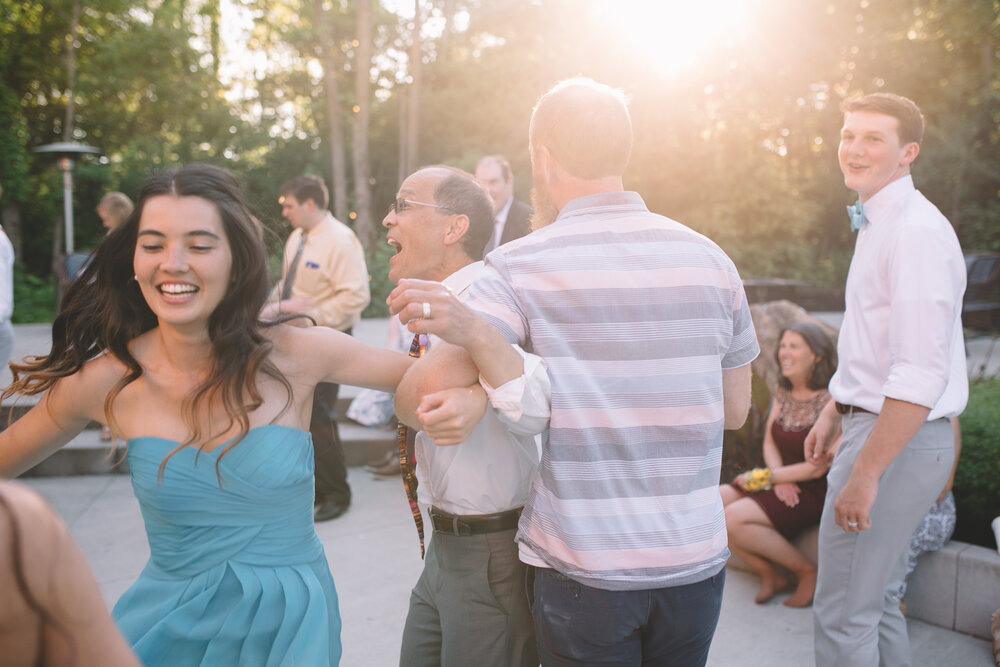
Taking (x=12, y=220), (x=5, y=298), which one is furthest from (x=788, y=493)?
(x=12, y=220)

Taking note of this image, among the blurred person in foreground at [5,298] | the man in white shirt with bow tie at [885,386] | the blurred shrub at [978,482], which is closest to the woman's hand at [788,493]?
the blurred shrub at [978,482]

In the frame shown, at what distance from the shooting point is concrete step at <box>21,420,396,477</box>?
21.9 feet

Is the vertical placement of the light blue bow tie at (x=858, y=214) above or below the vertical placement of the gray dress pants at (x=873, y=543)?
above

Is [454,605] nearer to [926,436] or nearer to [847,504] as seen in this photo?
[847,504]

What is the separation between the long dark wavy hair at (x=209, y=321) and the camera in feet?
→ 6.17

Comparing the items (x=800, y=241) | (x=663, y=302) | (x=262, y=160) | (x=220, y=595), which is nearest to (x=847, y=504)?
(x=663, y=302)

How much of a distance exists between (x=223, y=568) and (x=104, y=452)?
563cm

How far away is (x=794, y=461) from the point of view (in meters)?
4.45

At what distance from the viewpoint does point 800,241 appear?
70.3 feet

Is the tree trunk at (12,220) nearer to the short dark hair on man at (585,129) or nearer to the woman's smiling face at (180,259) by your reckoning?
the woman's smiling face at (180,259)

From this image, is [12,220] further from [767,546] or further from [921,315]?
[921,315]

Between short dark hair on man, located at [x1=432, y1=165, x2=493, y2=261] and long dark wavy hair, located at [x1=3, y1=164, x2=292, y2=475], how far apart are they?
66 centimetres

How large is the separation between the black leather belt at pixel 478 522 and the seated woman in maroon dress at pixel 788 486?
2.50m

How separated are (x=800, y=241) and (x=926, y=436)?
20.2 m
